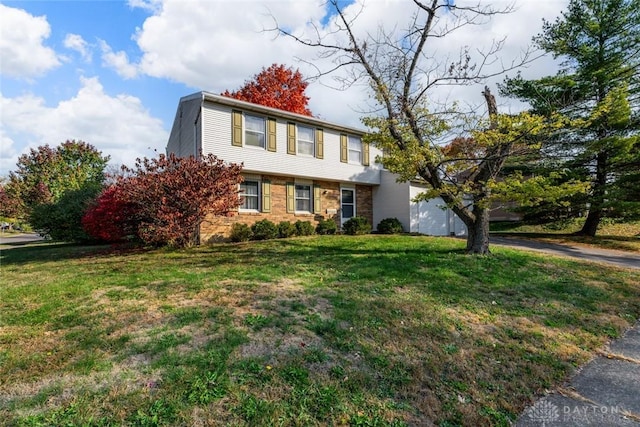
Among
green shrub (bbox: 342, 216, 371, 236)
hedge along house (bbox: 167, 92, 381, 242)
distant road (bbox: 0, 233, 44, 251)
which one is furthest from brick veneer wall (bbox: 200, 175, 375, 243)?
distant road (bbox: 0, 233, 44, 251)

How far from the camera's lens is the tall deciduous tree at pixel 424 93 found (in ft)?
26.8

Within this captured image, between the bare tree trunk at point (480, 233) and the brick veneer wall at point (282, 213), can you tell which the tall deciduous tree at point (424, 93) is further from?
the brick veneer wall at point (282, 213)

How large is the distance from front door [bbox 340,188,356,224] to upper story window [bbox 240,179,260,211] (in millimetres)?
4615

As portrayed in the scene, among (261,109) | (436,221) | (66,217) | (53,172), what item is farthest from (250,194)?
(53,172)

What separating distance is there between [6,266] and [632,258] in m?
19.0

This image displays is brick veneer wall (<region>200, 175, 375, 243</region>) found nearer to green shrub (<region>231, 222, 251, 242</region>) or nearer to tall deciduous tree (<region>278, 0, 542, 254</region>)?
green shrub (<region>231, 222, 251, 242</region>)

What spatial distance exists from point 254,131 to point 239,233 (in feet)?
13.6

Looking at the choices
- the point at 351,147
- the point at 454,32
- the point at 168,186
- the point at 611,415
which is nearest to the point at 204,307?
the point at 611,415

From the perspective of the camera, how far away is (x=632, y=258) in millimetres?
10805

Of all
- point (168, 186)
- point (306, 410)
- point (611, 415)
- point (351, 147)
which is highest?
point (351, 147)

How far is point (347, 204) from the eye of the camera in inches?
655

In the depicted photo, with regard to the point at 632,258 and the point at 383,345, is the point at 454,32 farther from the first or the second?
the point at 632,258

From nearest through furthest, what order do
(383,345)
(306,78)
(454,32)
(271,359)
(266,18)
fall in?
1. (271,359)
2. (383,345)
3. (266,18)
4. (454,32)
5. (306,78)

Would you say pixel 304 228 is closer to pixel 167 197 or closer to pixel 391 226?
pixel 391 226
